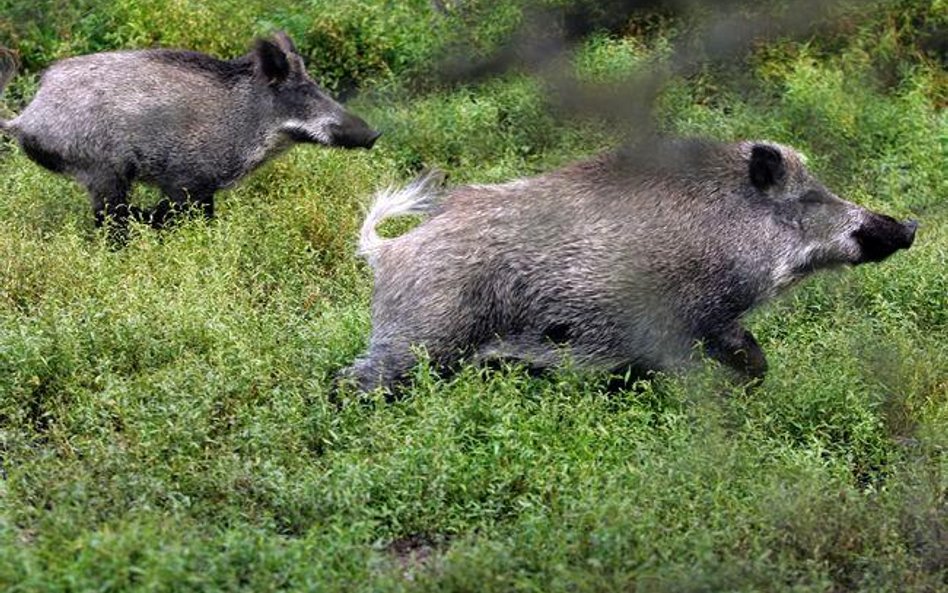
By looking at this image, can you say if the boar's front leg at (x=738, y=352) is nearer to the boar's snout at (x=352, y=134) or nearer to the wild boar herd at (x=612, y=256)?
the wild boar herd at (x=612, y=256)

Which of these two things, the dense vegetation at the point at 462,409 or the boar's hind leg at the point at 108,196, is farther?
the boar's hind leg at the point at 108,196

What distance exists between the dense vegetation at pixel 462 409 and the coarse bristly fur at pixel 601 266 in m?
0.22

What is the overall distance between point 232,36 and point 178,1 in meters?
0.48

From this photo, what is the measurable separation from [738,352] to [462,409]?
1464 millimetres

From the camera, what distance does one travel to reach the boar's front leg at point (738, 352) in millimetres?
7414

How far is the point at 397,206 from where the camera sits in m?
7.84

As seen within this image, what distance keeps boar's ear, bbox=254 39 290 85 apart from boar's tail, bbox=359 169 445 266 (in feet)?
8.99

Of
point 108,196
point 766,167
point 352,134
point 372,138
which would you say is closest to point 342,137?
point 352,134

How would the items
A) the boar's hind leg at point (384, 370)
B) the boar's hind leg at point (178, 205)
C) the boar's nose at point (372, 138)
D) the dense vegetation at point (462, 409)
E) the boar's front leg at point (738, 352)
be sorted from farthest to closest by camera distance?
the boar's nose at point (372, 138), the boar's hind leg at point (178, 205), the boar's front leg at point (738, 352), the boar's hind leg at point (384, 370), the dense vegetation at point (462, 409)

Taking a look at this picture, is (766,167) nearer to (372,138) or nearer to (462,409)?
(462,409)

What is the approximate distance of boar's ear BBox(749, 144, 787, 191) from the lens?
25.0ft

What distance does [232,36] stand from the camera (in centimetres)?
1209

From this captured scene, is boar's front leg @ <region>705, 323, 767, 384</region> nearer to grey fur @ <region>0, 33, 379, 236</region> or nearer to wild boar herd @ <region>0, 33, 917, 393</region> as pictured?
wild boar herd @ <region>0, 33, 917, 393</region>

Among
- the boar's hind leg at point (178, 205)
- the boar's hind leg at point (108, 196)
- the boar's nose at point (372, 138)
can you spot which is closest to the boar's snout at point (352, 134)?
the boar's nose at point (372, 138)
